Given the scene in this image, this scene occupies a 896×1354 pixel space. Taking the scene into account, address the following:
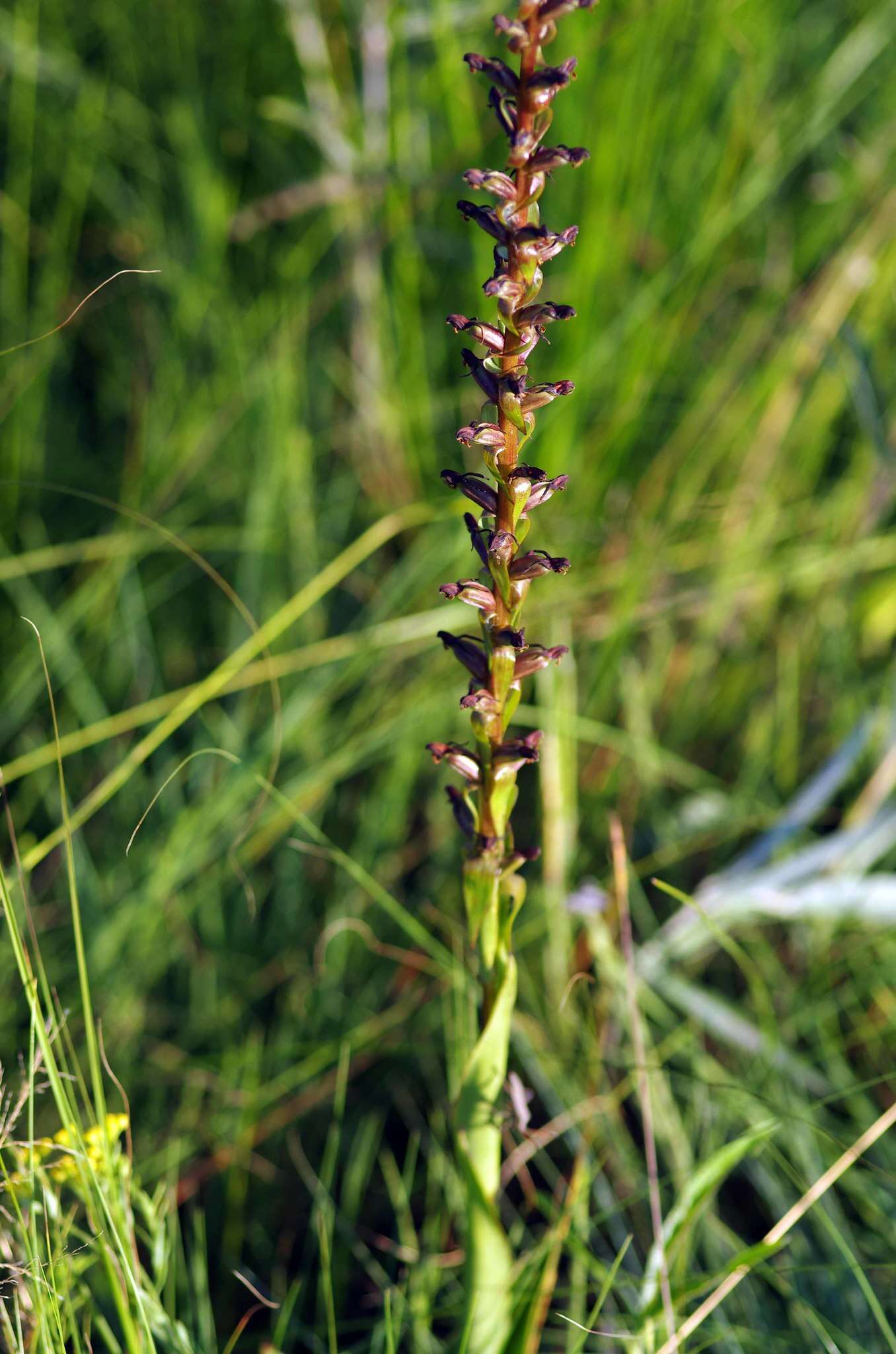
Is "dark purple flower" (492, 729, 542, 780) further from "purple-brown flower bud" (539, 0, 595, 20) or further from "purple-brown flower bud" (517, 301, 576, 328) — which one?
"purple-brown flower bud" (539, 0, 595, 20)

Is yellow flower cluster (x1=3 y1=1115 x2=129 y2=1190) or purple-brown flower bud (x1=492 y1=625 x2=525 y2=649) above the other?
purple-brown flower bud (x1=492 y1=625 x2=525 y2=649)

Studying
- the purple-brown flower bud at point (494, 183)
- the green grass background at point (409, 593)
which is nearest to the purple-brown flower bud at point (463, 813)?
the green grass background at point (409, 593)

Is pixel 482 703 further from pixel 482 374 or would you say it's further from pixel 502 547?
pixel 482 374

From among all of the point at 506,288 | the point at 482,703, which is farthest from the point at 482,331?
the point at 482,703

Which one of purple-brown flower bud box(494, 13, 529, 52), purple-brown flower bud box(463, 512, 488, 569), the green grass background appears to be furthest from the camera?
the green grass background

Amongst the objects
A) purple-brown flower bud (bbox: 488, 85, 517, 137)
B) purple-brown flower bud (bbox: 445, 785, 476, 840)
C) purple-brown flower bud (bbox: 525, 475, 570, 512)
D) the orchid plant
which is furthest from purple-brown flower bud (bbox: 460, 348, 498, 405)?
purple-brown flower bud (bbox: 445, 785, 476, 840)

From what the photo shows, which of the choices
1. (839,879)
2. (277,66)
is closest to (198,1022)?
(839,879)
